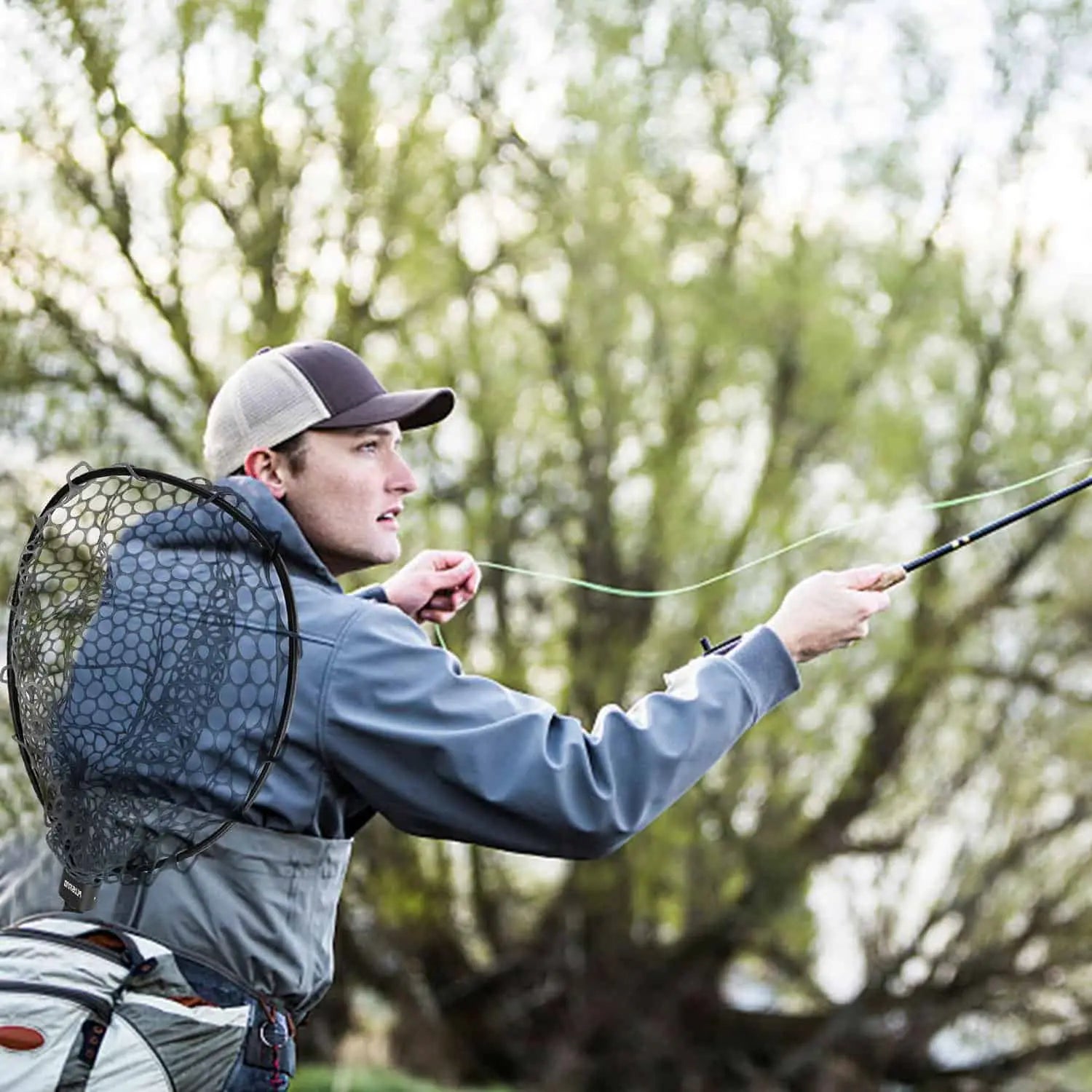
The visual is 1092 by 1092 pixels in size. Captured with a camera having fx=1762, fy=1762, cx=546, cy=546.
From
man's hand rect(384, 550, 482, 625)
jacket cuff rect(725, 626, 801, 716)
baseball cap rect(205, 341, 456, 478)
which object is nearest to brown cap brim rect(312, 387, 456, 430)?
baseball cap rect(205, 341, 456, 478)

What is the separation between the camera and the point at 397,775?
1.97 metres

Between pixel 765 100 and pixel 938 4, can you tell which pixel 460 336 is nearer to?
pixel 765 100

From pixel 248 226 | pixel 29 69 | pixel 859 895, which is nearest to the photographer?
pixel 29 69

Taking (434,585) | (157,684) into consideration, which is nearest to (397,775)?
(157,684)

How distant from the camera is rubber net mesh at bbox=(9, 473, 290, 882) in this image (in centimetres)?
200

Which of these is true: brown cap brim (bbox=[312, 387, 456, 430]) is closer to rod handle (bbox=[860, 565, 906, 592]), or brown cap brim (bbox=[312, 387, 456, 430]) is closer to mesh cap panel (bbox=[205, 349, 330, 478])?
mesh cap panel (bbox=[205, 349, 330, 478])

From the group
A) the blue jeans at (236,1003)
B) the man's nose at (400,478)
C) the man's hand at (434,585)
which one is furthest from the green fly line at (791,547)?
the blue jeans at (236,1003)

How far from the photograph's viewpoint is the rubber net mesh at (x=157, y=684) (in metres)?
2.00

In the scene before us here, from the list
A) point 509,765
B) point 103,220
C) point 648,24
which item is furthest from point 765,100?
point 509,765

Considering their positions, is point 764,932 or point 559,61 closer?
point 559,61

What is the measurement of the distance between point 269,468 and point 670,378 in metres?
7.11

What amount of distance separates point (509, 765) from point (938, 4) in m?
7.49

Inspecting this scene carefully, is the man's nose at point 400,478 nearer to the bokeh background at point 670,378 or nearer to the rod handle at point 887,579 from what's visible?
the rod handle at point 887,579

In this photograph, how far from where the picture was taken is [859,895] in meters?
10.8
